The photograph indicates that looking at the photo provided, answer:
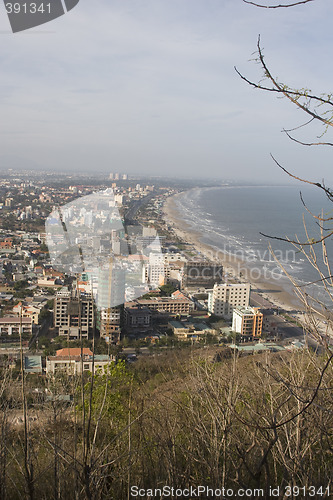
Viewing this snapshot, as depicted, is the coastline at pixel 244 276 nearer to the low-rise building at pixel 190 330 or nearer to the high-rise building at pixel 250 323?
the high-rise building at pixel 250 323

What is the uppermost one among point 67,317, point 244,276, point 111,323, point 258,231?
point 258,231

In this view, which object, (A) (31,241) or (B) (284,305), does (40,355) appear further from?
(A) (31,241)

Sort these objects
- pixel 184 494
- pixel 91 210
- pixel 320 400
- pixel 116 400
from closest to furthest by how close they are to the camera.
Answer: pixel 184 494 < pixel 320 400 < pixel 116 400 < pixel 91 210

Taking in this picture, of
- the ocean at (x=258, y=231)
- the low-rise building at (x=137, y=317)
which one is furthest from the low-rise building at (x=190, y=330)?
the ocean at (x=258, y=231)

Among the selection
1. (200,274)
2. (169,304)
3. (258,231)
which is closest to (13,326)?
(169,304)

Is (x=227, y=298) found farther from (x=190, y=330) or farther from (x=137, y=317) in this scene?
(x=137, y=317)

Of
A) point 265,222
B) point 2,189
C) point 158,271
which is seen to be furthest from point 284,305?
point 2,189
